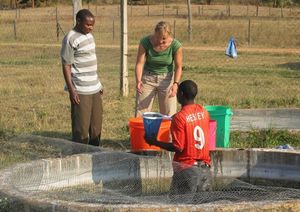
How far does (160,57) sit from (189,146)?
7.55 feet

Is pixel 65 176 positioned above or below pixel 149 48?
below

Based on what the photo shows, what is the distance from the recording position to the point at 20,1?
6309 cm

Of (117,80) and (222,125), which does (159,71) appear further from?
(117,80)

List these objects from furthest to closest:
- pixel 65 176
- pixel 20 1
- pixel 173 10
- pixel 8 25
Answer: pixel 20 1 → pixel 173 10 → pixel 8 25 → pixel 65 176

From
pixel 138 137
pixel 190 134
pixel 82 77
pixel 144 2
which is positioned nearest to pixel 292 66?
pixel 138 137

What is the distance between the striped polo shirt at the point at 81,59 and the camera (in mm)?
7641

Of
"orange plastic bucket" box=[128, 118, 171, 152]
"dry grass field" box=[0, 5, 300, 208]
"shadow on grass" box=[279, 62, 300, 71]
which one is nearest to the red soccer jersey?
"orange plastic bucket" box=[128, 118, 171, 152]

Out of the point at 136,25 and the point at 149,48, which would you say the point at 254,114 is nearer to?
the point at 149,48

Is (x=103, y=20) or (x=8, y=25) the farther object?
(x=103, y=20)

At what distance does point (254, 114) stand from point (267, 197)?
4.44 meters

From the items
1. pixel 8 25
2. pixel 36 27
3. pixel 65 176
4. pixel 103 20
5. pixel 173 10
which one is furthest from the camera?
pixel 173 10

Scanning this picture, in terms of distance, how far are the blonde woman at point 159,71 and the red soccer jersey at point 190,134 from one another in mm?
1957

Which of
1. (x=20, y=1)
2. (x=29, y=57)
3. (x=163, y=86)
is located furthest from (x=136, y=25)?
(x=163, y=86)

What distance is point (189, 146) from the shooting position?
20.1ft
